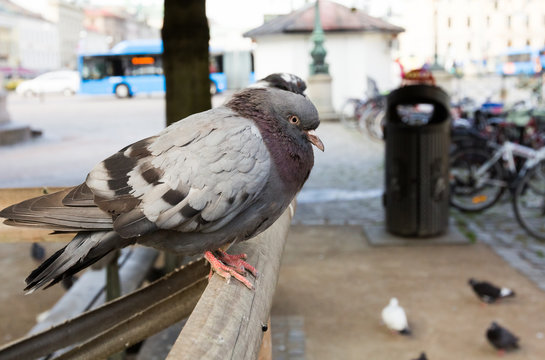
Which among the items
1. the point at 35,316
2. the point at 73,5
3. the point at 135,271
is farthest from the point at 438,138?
the point at 73,5

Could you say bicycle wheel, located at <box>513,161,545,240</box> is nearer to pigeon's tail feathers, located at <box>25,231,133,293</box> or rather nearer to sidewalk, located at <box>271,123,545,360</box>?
sidewalk, located at <box>271,123,545,360</box>

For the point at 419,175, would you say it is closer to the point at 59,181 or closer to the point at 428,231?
the point at 428,231

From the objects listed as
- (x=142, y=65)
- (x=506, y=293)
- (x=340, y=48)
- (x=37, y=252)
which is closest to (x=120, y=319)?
(x=506, y=293)

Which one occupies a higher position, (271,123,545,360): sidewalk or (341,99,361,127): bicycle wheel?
(341,99,361,127): bicycle wheel

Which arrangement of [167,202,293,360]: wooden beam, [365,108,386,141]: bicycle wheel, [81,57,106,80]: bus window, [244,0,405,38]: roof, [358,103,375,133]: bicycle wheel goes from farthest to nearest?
[81,57,106,80]: bus window
[244,0,405,38]: roof
[358,103,375,133]: bicycle wheel
[365,108,386,141]: bicycle wheel
[167,202,293,360]: wooden beam

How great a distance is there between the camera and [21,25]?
81250 millimetres

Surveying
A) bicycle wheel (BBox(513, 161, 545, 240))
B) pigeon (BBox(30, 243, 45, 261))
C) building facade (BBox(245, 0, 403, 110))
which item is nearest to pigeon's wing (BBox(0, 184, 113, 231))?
pigeon (BBox(30, 243, 45, 261))

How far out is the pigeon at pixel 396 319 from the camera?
408cm

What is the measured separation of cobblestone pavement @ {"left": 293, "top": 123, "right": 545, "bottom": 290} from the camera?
231 inches

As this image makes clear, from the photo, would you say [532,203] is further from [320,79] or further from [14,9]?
[14,9]

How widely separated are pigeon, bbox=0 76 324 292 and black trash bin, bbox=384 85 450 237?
14.4 feet

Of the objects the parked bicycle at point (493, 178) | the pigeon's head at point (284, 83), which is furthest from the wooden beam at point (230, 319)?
the parked bicycle at point (493, 178)

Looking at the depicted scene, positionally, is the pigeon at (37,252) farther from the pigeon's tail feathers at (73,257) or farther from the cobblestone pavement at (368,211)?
the pigeon's tail feathers at (73,257)

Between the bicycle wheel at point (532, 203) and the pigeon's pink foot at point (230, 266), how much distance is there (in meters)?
5.07
